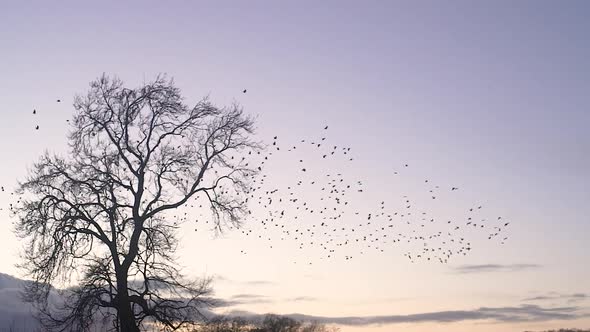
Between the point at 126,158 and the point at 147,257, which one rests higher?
the point at 126,158

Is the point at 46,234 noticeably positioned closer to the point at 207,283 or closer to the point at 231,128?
the point at 207,283

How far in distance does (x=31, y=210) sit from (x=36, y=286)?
10.7 ft

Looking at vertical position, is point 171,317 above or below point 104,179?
below

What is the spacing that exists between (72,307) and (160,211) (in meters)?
5.51

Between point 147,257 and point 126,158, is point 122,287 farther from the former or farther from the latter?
point 126,158

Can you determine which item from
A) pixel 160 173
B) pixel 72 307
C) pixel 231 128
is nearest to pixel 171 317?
pixel 72 307

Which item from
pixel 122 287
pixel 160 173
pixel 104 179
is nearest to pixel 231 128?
pixel 160 173

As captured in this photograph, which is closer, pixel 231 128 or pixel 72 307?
pixel 72 307

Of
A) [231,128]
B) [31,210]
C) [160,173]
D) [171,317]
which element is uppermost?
[231,128]

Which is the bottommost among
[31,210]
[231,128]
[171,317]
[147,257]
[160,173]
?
[171,317]

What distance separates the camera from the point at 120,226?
2916 centimetres

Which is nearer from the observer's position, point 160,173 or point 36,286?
point 36,286

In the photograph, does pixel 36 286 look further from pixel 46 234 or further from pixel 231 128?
pixel 231 128

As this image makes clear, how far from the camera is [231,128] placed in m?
31.6
